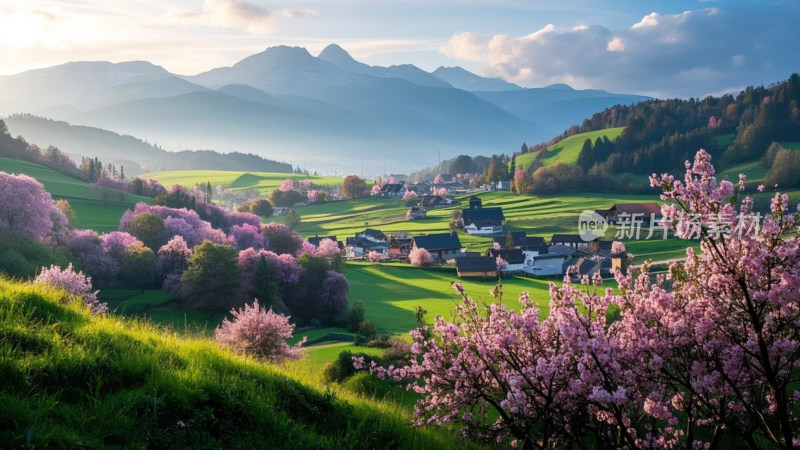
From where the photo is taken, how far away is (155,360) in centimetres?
760

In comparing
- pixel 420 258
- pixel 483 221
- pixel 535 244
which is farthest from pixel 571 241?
pixel 420 258

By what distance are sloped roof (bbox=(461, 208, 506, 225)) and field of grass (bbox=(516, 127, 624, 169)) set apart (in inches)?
2372

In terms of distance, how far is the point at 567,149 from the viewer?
186m

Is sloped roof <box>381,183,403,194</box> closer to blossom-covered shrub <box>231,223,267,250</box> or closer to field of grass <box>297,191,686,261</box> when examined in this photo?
field of grass <box>297,191,686,261</box>

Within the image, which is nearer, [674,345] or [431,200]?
[674,345]

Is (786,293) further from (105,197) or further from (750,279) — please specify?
(105,197)

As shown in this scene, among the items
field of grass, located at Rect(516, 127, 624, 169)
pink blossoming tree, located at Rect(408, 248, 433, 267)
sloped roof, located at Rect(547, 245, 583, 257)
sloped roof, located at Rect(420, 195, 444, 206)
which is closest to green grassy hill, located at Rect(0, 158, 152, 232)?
pink blossoming tree, located at Rect(408, 248, 433, 267)

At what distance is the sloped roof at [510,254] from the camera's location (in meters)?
88.2

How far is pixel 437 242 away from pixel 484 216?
24.0 metres

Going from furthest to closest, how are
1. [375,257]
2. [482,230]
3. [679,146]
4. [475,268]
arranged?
[679,146], [482,230], [375,257], [475,268]

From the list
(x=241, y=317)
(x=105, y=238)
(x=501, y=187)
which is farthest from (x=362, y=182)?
(x=241, y=317)

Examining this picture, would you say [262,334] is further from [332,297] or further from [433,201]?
[433,201]

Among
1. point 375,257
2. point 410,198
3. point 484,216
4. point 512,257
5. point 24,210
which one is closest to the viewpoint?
point 24,210

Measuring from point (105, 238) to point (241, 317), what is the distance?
35.4 metres
